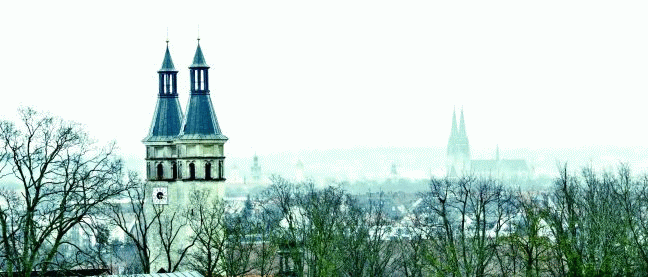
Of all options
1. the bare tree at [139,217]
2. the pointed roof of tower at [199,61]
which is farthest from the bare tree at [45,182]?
the pointed roof of tower at [199,61]

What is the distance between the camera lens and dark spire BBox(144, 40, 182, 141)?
297 feet

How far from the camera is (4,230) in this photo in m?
40.0

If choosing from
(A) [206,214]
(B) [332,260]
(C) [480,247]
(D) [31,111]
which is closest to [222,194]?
(A) [206,214]

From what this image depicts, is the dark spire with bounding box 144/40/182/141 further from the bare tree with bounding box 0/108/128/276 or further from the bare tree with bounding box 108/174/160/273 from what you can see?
the bare tree with bounding box 0/108/128/276

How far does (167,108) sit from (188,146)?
4115 mm

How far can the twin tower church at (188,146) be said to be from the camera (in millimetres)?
88125

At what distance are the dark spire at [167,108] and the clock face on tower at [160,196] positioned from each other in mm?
3558

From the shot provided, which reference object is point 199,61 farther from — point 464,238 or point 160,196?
point 464,238

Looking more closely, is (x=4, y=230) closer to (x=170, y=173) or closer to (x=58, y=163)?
(x=58, y=163)

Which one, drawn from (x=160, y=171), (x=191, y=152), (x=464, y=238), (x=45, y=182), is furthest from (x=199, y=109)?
(x=45, y=182)

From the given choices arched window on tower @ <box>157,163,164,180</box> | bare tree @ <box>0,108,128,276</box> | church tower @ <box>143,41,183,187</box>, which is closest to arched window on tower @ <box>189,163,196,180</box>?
church tower @ <box>143,41,183,187</box>

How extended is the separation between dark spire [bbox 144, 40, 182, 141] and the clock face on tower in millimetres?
3558

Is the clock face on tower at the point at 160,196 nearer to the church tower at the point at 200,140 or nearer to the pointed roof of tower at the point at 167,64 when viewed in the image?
the church tower at the point at 200,140

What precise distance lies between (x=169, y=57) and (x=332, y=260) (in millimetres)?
31081
